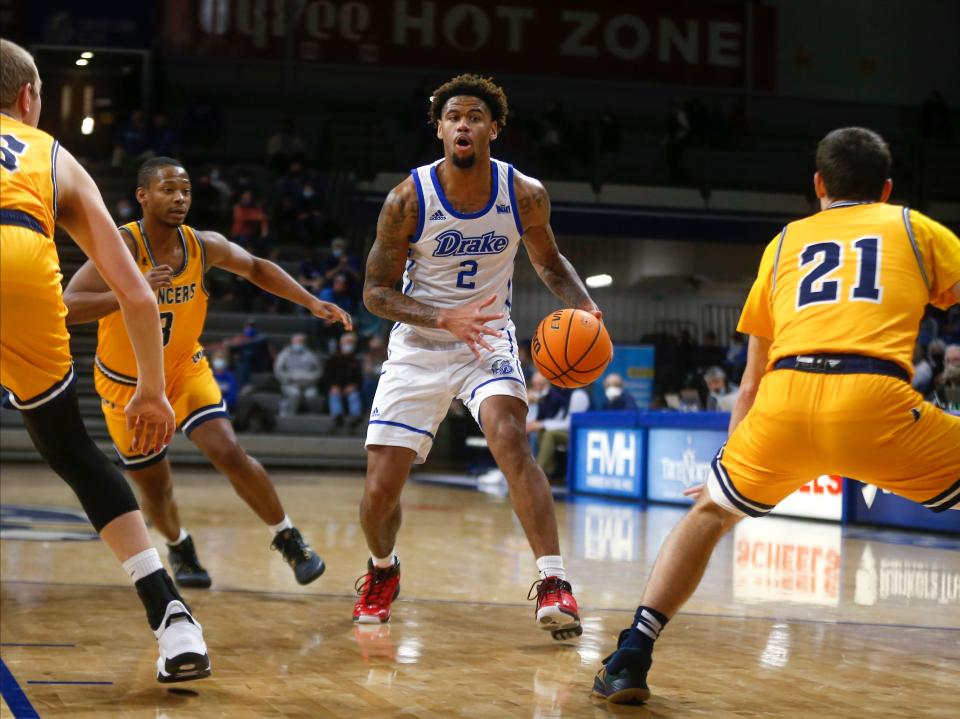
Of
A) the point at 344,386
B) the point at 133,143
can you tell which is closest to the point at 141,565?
the point at 344,386

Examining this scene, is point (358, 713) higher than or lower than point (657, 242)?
lower

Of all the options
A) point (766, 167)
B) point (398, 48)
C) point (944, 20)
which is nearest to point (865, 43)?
point (944, 20)

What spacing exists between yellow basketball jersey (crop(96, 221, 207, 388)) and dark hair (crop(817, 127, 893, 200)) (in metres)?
3.17

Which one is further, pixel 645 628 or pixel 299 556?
pixel 299 556

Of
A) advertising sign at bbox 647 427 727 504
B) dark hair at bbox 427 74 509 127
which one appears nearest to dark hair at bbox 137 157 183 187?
dark hair at bbox 427 74 509 127

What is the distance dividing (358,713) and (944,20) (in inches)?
1083

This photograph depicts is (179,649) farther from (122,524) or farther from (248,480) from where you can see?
(248,480)

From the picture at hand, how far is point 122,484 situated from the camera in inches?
144

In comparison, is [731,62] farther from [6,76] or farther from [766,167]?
[6,76]

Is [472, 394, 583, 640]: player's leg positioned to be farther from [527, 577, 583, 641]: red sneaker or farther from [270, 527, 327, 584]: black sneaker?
[270, 527, 327, 584]: black sneaker

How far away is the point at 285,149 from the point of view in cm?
2311

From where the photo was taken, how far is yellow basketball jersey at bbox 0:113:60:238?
10.5ft

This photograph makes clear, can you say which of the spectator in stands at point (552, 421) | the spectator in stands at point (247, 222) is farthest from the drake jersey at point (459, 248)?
the spectator in stands at point (247, 222)

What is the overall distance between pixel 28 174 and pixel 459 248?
7.09ft
